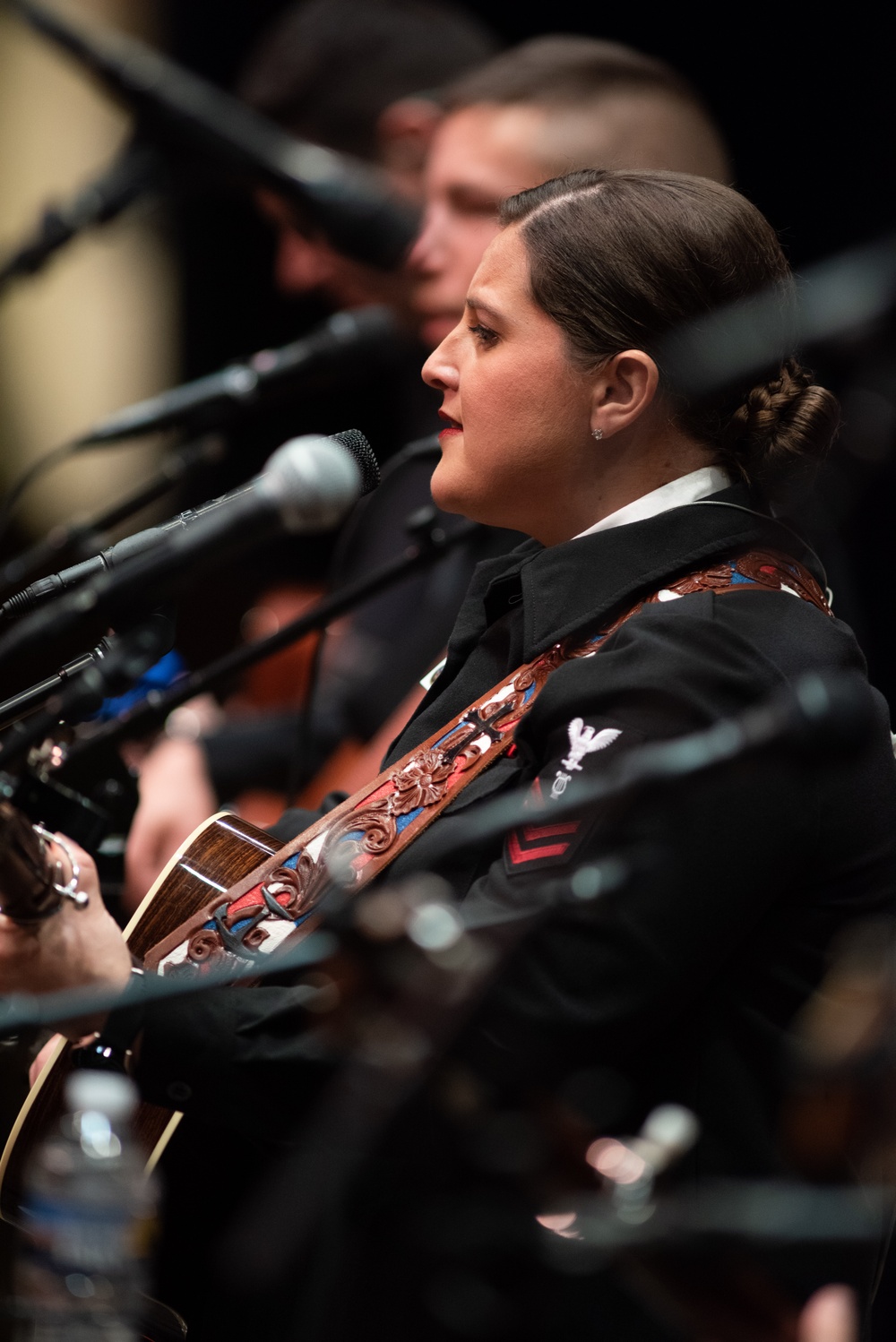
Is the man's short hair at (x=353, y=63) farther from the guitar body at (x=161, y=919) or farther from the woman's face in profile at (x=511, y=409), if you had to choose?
the guitar body at (x=161, y=919)

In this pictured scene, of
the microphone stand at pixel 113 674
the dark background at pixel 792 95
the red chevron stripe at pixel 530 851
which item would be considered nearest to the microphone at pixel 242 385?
the microphone stand at pixel 113 674

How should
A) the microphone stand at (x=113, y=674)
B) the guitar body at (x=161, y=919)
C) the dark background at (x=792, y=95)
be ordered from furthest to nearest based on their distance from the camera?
the dark background at (x=792, y=95), the guitar body at (x=161, y=919), the microphone stand at (x=113, y=674)

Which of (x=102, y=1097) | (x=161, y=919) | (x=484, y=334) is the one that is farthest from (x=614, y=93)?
(x=102, y=1097)

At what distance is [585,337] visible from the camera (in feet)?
6.47

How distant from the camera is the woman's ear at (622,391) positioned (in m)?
1.96

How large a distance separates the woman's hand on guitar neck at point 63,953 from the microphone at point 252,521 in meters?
0.53

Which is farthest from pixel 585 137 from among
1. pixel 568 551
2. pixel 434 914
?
pixel 434 914

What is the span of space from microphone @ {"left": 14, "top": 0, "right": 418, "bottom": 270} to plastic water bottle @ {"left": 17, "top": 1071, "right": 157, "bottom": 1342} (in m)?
1.01

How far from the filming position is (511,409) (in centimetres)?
199

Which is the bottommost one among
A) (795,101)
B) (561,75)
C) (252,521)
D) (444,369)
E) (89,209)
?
(795,101)

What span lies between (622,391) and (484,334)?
0.21m

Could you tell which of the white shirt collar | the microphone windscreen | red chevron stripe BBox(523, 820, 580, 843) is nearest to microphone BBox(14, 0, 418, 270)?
the microphone windscreen

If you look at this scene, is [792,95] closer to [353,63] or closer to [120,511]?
[353,63]

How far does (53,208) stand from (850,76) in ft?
7.89
